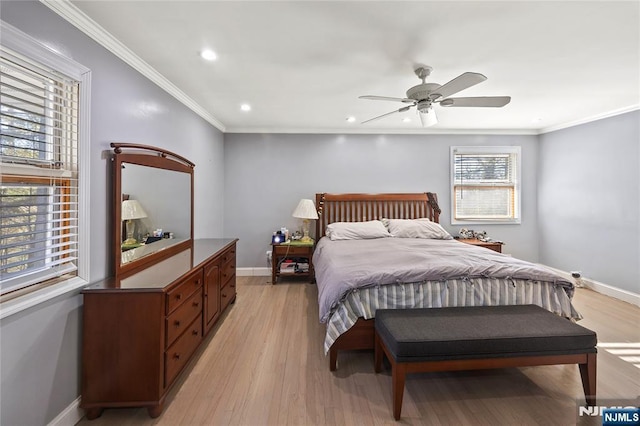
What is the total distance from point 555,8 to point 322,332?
3014mm

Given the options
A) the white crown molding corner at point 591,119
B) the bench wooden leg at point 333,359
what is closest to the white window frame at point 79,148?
the bench wooden leg at point 333,359

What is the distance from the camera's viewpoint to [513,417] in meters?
1.59

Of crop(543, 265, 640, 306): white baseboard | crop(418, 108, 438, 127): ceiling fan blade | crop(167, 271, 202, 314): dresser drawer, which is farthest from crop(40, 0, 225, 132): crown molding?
crop(543, 265, 640, 306): white baseboard

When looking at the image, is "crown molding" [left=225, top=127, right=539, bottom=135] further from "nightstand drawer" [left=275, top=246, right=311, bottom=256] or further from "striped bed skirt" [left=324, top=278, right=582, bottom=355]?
"striped bed skirt" [left=324, top=278, right=582, bottom=355]

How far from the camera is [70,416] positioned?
152 cm

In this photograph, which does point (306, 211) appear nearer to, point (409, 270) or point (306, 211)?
point (306, 211)

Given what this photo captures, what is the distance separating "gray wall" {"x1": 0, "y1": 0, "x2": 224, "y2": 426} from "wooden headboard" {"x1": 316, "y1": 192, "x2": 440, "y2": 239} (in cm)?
243

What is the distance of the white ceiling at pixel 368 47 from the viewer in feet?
5.35

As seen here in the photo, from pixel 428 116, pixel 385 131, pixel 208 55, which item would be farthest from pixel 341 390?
pixel 385 131

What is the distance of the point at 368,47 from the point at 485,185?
3624mm

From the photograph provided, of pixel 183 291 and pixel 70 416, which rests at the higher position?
pixel 183 291

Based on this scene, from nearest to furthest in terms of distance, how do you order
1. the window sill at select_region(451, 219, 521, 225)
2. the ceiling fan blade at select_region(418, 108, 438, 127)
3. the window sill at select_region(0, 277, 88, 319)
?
the window sill at select_region(0, 277, 88, 319) < the ceiling fan blade at select_region(418, 108, 438, 127) < the window sill at select_region(451, 219, 521, 225)

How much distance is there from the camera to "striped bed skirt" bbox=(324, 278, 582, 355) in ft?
6.50

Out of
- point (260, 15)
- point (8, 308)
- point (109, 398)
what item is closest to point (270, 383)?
point (109, 398)
